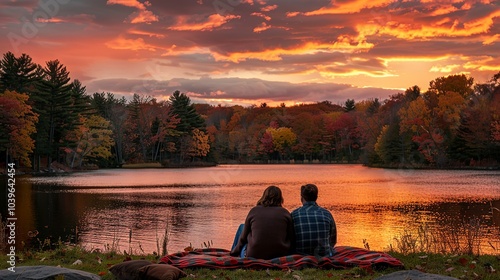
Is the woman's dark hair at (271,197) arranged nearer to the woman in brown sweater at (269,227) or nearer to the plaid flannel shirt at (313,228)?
the woman in brown sweater at (269,227)

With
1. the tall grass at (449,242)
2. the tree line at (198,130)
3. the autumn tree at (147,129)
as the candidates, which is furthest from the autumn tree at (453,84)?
the tall grass at (449,242)

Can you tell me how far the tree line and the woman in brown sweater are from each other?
50883mm

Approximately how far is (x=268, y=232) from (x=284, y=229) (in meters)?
0.25

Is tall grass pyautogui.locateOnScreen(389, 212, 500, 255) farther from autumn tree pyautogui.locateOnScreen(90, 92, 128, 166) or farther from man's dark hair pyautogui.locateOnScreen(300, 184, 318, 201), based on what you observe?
autumn tree pyautogui.locateOnScreen(90, 92, 128, 166)

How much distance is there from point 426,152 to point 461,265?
220ft

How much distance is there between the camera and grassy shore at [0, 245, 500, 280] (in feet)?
23.6

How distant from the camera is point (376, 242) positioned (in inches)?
642

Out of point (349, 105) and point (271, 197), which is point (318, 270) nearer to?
point (271, 197)

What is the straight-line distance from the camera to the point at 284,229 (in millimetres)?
7695

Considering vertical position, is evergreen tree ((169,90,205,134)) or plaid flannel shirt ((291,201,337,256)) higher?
evergreen tree ((169,90,205,134))

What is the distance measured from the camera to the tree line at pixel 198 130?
6216 cm

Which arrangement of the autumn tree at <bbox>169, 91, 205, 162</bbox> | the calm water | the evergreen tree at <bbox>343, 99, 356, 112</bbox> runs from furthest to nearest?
the evergreen tree at <bbox>343, 99, 356, 112</bbox>
the autumn tree at <bbox>169, 91, 205, 162</bbox>
the calm water

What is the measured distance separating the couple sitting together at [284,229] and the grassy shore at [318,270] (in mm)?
426

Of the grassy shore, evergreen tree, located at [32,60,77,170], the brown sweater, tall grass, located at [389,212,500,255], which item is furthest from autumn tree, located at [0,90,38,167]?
the brown sweater
